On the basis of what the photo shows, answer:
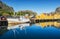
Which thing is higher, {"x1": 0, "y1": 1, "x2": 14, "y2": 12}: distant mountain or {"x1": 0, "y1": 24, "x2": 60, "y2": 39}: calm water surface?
{"x1": 0, "y1": 1, "x2": 14, "y2": 12}: distant mountain

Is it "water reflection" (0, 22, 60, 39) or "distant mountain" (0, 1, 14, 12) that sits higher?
"distant mountain" (0, 1, 14, 12)

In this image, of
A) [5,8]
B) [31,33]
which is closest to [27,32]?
[31,33]

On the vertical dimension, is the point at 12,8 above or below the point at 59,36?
above

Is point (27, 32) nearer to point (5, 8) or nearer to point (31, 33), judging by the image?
point (31, 33)

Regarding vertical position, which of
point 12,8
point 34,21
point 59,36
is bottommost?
point 59,36

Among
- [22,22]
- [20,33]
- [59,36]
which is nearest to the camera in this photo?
[59,36]

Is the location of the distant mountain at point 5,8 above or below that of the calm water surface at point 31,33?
above

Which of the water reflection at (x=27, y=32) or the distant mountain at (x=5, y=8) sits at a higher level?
the distant mountain at (x=5, y=8)

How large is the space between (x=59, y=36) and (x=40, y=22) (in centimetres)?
141

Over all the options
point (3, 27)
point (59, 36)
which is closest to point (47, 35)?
point (59, 36)

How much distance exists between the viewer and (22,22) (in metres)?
7.23

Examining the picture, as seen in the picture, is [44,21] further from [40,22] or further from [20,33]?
[20,33]

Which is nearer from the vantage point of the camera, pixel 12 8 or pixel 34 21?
pixel 12 8

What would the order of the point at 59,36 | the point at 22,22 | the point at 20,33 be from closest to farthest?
the point at 59,36 → the point at 20,33 → the point at 22,22
